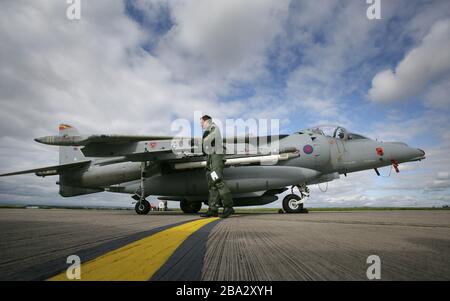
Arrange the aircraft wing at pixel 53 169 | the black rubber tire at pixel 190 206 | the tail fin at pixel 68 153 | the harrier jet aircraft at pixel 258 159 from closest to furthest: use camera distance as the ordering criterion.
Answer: the harrier jet aircraft at pixel 258 159
the aircraft wing at pixel 53 169
the black rubber tire at pixel 190 206
the tail fin at pixel 68 153

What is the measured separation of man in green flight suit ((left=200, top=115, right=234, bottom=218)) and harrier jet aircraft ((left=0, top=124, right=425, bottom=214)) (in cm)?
255

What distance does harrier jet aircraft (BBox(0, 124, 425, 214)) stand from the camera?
368 inches

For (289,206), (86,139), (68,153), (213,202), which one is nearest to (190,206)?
(289,206)

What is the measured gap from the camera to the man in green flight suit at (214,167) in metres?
6.58

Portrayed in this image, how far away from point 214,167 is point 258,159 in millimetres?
3109

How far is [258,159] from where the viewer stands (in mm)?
9477

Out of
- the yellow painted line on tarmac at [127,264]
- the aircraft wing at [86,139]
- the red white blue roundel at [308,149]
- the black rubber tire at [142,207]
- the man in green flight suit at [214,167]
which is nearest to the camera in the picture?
the yellow painted line on tarmac at [127,264]

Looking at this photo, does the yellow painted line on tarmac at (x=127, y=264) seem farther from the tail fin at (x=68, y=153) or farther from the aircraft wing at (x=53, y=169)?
the tail fin at (x=68, y=153)

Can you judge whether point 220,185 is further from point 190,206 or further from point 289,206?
point 190,206

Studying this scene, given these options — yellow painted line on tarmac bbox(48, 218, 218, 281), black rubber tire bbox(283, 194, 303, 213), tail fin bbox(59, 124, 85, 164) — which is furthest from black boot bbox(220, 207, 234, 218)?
tail fin bbox(59, 124, 85, 164)

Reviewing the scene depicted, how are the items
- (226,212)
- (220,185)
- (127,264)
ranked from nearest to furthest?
(127,264)
(226,212)
(220,185)

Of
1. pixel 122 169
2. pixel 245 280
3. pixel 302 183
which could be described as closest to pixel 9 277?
pixel 245 280

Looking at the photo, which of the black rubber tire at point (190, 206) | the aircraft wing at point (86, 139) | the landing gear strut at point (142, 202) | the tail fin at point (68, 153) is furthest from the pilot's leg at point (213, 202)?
the tail fin at point (68, 153)

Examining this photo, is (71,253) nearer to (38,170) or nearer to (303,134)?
(303,134)
